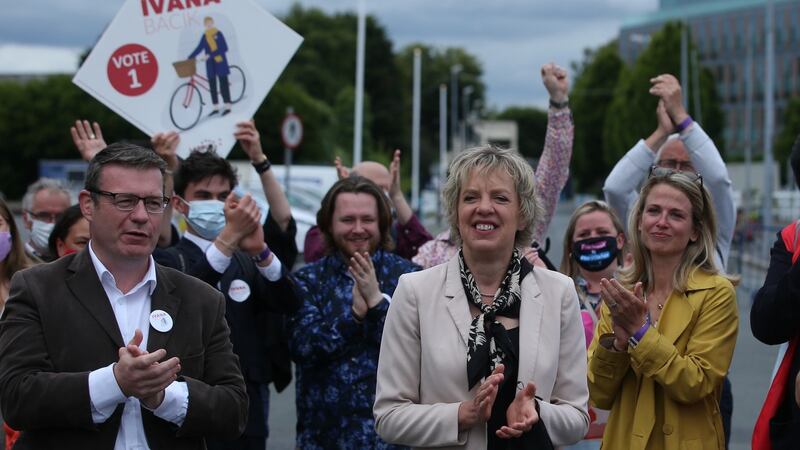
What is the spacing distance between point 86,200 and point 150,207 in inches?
9.5

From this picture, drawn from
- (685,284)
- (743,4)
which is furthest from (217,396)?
(743,4)

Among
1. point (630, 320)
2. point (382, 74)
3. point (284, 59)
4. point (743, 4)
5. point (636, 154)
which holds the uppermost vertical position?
point (743, 4)

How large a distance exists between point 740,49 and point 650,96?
138ft

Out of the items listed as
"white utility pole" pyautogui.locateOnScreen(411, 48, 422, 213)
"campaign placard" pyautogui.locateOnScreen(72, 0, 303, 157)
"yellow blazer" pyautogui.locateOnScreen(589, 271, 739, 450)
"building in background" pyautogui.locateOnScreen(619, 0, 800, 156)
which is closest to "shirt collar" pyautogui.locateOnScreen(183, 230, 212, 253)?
"campaign placard" pyautogui.locateOnScreen(72, 0, 303, 157)

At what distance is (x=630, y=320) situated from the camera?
428cm

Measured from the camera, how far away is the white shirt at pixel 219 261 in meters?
4.94

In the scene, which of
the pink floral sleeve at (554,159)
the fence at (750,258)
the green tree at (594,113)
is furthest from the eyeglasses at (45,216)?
the green tree at (594,113)

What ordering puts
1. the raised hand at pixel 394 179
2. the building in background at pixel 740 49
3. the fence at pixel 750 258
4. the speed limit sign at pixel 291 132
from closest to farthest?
the raised hand at pixel 394 179, the speed limit sign at pixel 291 132, the fence at pixel 750 258, the building in background at pixel 740 49

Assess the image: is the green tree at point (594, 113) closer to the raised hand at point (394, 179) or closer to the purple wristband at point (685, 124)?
the raised hand at point (394, 179)

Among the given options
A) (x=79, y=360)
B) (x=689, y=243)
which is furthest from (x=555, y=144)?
(x=79, y=360)

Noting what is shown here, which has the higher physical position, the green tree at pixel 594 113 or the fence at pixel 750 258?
the green tree at pixel 594 113

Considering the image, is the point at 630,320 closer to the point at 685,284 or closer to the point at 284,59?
the point at 685,284

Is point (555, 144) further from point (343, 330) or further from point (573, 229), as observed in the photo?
point (343, 330)

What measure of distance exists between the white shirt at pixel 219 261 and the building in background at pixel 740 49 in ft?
307
